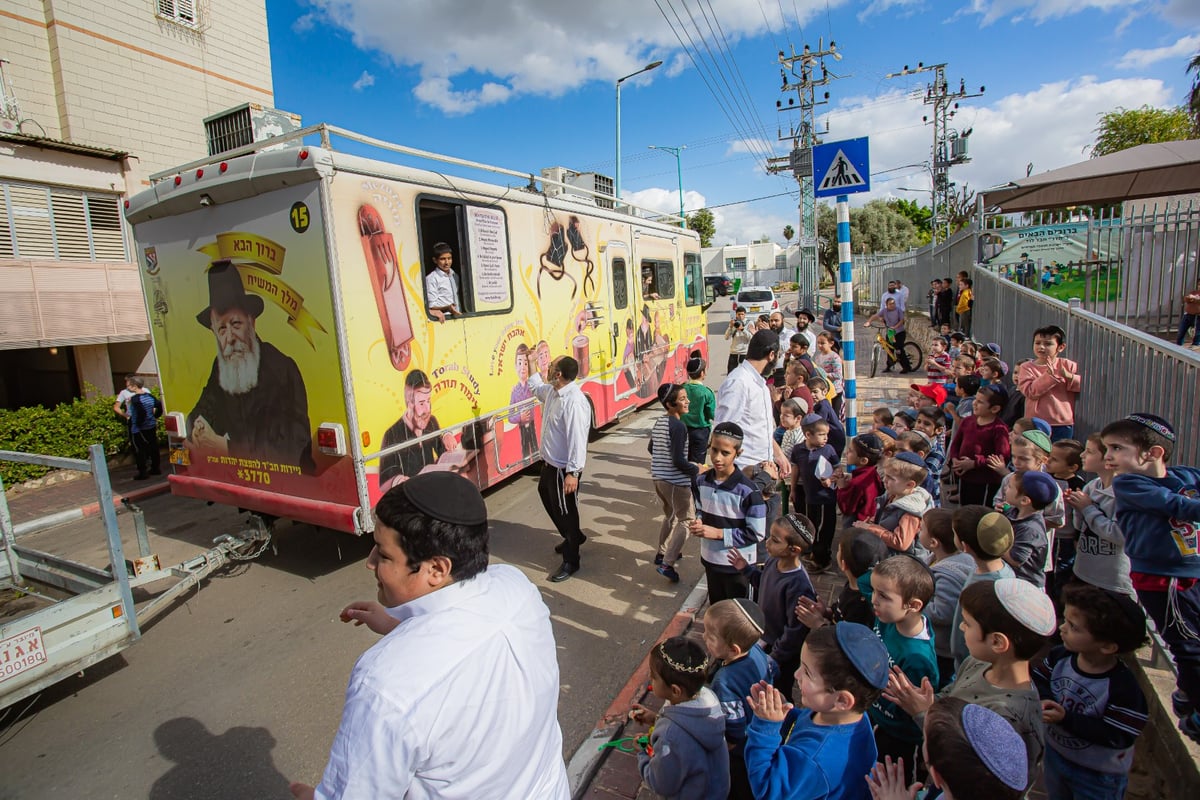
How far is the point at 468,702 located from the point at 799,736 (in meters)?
1.22

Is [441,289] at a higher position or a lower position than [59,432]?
higher

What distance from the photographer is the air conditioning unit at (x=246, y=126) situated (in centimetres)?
550

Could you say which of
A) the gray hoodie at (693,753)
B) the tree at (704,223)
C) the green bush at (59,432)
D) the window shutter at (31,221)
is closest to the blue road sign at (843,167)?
the gray hoodie at (693,753)

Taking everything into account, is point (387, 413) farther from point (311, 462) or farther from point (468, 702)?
point (468, 702)

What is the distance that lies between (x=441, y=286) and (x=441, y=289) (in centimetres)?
3

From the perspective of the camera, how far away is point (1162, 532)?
2.73 m

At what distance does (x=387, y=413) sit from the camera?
5137mm

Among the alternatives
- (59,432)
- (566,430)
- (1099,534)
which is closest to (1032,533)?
(1099,534)

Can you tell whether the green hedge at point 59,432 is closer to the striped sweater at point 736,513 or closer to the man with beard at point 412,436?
the man with beard at point 412,436

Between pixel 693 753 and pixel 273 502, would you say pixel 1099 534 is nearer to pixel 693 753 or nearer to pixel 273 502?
pixel 693 753

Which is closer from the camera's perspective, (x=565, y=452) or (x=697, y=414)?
(x=565, y=452)

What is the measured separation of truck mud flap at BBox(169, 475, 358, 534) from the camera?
500cm

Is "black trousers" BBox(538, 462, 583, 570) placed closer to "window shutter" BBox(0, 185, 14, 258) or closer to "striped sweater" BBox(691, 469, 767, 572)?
"striped sweater" BBox(691, 469, 767, 572)

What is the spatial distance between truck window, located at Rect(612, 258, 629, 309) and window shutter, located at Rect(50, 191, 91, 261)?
32.5ft
